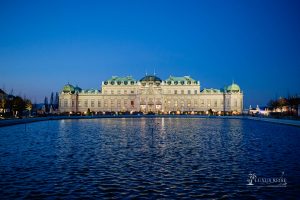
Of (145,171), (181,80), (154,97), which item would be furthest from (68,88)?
(145,171)

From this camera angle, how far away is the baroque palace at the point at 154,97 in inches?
5768

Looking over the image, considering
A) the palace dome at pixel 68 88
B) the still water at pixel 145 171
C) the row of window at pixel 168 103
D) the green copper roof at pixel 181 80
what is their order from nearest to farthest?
the still water at pixel 145 171 < the row of window at pixel 168 103 < the green copper roof at pixel 181 80 < the palace dome at pixel 68 88

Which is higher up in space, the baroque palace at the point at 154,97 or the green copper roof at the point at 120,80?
the green copper roof at the point at 120,80

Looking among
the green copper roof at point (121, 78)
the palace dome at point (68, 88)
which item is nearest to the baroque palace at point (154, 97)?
the palace dome at point (68, 88)

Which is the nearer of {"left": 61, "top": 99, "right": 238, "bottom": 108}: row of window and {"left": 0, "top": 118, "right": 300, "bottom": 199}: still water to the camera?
{"left": 0, "top": 118, "right": 300, "bottom": 199}: still water

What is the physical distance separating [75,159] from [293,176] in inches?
429

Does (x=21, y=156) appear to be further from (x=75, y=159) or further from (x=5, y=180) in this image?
(x=5, y=180)

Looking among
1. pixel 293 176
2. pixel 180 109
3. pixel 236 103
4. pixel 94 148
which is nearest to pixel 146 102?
pixel 180 109

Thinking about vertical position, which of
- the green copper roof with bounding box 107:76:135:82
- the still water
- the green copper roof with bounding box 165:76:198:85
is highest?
the green copper roof with bounding box 107:76:135:82

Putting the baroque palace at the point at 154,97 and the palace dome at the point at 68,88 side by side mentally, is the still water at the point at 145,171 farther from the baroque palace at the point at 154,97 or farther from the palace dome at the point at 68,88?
the palace dome at the point at 68,88

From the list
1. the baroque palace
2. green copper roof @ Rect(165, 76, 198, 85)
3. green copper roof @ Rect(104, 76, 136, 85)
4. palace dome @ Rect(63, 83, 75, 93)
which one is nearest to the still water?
the baroque palace

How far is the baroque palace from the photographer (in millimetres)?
146500

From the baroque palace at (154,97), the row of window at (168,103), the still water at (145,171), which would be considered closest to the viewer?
the still water at (145,171)

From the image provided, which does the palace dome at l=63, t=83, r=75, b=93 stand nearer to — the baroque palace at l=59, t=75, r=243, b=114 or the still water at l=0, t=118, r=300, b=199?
the baroque palace at l=59, t=75, r=243, b=114
